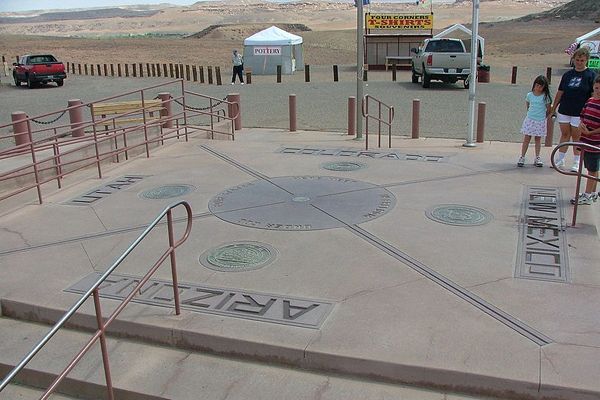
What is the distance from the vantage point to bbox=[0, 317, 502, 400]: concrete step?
3.95m

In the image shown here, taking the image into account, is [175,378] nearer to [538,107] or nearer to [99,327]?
[99,327]

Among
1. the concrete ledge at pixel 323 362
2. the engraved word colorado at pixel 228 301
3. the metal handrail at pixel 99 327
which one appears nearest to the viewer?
the metal handrail at pixel 99 327

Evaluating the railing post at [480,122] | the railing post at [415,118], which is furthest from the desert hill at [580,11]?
the railing post at [415,118]

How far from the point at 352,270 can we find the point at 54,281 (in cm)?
286

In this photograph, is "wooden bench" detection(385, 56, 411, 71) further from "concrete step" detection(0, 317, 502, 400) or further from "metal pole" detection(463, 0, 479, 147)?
"concrete step" detection(0, 317, 502, 400)

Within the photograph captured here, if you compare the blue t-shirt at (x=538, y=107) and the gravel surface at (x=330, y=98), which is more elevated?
the blue t-shirt at (x=538, y=107)

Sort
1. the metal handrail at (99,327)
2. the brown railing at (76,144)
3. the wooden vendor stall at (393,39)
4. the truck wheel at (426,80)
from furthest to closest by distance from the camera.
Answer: the wooden vendor stall at (393,39) → the truck wheel at (426,80) → the brown railing at (76,144) → the metal handrail at (99,327)

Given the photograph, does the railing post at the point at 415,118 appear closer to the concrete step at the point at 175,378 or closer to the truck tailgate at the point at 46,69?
the concrete step at the point at 175,378

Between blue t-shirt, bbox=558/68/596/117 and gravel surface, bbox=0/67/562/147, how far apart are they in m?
4.35

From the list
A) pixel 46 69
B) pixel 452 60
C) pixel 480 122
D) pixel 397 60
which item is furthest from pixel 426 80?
pixel 46 69

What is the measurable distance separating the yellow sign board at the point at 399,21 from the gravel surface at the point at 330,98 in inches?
197

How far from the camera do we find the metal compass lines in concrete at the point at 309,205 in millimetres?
6621

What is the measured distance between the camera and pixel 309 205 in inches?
295

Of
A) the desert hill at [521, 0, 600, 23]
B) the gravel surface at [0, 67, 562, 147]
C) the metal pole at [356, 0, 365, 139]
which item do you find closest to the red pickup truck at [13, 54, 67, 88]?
the gravel surface at [0, 67, 562, 147]
